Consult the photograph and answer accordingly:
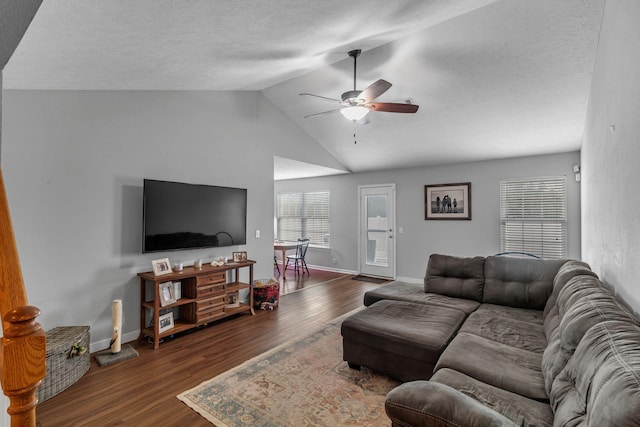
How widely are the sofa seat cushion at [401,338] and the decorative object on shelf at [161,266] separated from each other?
198 cm

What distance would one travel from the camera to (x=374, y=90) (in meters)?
2.92

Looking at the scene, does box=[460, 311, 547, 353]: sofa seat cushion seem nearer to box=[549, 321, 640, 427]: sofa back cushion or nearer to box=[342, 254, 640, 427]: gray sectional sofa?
box=[342, 254, 640, 427]: gray sectional sofa

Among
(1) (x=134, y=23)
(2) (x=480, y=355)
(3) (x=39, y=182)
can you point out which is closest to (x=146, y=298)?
(3) (x=39, y=182)

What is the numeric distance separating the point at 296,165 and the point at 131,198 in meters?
3.12

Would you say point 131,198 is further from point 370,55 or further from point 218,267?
point 370,55

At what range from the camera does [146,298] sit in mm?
3375

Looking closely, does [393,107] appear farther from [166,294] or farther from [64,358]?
[64,358]

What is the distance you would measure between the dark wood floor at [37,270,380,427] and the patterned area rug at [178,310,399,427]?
0.15m

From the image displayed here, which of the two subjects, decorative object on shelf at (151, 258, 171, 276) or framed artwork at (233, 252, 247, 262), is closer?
decorative object on shelf at (151, 258, 171, 276)

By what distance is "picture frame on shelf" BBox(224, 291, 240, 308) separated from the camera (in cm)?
399

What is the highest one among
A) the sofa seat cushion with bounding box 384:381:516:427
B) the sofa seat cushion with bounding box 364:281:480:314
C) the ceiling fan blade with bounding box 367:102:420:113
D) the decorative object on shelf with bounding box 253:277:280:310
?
the ceiling fan blade with bounding box 367:102:420:113

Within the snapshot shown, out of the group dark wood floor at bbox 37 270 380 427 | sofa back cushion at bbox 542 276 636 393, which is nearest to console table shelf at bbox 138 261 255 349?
dark wood floor at bbox 37 270 380 427

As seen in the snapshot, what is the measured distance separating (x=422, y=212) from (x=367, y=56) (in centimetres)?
341

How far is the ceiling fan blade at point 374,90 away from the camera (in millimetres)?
2819
